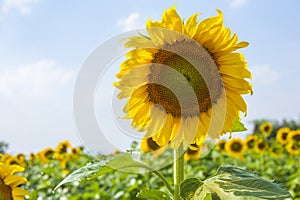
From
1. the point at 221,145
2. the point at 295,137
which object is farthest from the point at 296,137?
the point at 221,145

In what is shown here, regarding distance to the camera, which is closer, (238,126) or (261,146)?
(238,126)

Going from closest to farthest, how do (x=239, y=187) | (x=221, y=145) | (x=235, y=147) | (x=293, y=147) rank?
(x=239, y=187)
(x=293, y=147)
(x=235, y=147)
(x=221, y=145)

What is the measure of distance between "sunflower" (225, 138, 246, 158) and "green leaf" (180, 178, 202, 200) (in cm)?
642

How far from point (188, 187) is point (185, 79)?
0.42m

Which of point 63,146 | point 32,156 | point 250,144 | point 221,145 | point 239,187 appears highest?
point 32,156

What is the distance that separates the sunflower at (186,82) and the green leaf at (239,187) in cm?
25

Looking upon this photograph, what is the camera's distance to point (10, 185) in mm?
1932

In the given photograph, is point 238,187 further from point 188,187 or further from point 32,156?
point 32,156

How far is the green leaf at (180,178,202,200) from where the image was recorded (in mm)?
1298

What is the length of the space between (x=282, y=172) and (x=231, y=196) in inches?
237

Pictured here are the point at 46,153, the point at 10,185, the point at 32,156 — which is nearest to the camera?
the point at 10,185

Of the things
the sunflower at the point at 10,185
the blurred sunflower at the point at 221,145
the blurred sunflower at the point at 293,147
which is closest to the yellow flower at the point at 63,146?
the blurred sunflower at the point at 221,145

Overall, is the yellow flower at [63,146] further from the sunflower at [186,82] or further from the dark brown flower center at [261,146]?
the sunflower at [186,82]

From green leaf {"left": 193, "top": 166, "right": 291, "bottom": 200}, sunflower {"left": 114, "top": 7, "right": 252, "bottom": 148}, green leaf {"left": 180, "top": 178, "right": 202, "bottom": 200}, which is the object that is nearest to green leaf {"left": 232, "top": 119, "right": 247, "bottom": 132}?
sunflower {"left": 114, "top": 7, "right": 252, "bottom": 148}
